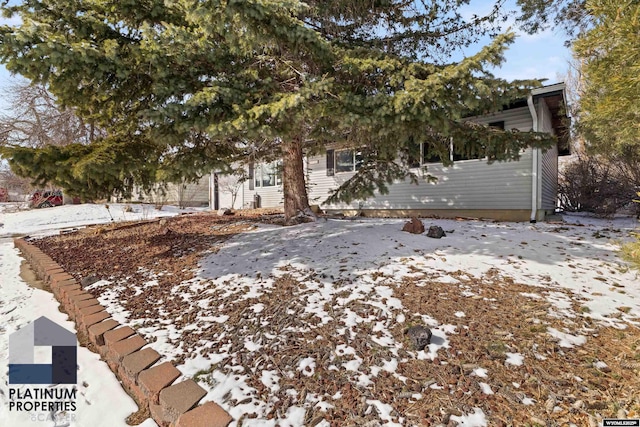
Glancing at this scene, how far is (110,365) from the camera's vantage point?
2500mm

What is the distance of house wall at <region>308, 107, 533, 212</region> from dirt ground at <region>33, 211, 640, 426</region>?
228 inches

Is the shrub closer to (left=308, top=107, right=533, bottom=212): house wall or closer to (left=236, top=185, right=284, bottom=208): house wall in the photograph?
(left=308, top=107, right=533, bottom=212): house wall

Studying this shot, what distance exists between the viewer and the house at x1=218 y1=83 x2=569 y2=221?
7.89 metres

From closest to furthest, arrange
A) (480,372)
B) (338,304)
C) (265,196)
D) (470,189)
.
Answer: (480,372), (338,304), (470,189), (265,196)

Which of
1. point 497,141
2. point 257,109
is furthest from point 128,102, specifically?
point 497,141

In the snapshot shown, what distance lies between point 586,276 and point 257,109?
4.10 metres

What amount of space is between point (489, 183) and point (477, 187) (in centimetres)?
33

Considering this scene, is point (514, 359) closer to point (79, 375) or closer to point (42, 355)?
point (79, 375)

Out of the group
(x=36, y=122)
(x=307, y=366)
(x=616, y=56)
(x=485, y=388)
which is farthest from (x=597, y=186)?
(x=36, y=122)

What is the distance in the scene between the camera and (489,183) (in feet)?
28.5

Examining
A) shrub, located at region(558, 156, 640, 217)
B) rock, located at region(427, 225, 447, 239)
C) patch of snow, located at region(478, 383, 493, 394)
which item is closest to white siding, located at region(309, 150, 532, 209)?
rock, located at region(427, 225, 447, 239)

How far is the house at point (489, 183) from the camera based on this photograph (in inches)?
311

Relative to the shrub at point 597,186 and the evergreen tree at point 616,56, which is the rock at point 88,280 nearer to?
the evergreen tree at point 616,56

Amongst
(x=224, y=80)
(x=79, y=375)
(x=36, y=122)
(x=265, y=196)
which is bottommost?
(x=79, y=375)
